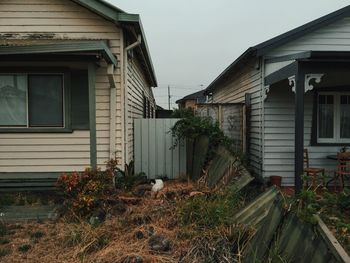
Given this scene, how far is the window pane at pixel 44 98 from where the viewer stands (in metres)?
7.65

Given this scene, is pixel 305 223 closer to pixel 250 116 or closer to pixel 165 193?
pixel 165 193

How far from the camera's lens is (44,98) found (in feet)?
25.2

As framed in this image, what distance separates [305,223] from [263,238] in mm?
679

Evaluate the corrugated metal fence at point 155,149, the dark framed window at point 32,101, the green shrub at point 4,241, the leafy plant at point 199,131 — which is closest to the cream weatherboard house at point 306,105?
the leafy plant at point 199,131

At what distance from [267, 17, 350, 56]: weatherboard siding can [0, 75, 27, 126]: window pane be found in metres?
6.14

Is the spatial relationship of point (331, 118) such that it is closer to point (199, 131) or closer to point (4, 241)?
point (199, 131)

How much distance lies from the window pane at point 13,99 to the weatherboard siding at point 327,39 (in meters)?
6.14

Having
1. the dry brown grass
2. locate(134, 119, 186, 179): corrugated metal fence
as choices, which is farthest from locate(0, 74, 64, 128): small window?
the dry brown grass

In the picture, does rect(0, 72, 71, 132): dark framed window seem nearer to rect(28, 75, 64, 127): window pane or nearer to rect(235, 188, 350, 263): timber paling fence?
rect(28, 75, 64, 127): window pane

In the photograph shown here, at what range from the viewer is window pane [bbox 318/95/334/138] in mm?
9055

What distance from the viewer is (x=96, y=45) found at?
21.0ft

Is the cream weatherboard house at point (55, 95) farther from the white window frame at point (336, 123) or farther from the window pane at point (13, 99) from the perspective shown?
the white window frame at point (336, 123)

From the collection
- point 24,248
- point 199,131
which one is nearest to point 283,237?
point 24,248

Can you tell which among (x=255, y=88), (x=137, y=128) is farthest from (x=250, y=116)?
(x=137, y=128)
